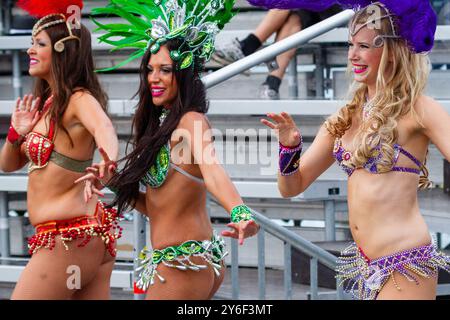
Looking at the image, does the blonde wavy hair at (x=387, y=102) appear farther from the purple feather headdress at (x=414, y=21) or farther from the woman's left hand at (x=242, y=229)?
the woman's left hand at (x=242, y=229)

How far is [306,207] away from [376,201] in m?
2.90

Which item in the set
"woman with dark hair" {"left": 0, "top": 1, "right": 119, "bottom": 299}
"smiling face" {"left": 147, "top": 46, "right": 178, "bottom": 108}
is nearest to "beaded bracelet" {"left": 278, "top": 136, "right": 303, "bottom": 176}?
"smiling face" {"left": 147, "top": 46, "right": 178, "bottom": 108}

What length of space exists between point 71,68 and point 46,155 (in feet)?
1.49

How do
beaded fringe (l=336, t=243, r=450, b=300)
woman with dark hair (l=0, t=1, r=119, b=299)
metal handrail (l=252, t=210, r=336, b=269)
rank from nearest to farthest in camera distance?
beaded fringe (l=336, t=243, r=450, b=300) → woman with dark hair (l=0, t=1, r=119, b=299) → metal handrail (l=252, t=210, r=336, b=269)

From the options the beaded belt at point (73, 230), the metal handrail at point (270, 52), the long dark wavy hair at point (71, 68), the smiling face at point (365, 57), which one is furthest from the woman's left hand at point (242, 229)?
the metal handrail at point (270, 52)

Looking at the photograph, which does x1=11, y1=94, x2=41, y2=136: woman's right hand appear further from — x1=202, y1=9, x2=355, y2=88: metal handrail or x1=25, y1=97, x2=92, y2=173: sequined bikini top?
x1=202, y1=9, x2=355, y2=88: metal handrail

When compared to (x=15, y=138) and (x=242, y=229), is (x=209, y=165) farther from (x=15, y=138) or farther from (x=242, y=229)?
(x=15, y=138)

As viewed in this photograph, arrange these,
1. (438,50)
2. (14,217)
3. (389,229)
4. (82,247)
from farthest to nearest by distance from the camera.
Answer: (14,217), (438,50), (82,247), (389,229)

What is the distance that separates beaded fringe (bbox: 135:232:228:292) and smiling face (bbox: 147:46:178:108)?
1.96 ft

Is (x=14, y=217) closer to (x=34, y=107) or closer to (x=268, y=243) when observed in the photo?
(x=268, y=243)

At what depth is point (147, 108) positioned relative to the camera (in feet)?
14.6

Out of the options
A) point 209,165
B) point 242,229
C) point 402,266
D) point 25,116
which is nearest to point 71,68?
point 25,116

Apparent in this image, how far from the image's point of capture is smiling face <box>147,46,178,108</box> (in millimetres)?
4371
